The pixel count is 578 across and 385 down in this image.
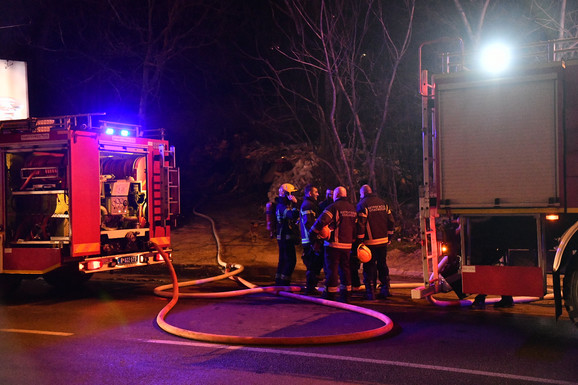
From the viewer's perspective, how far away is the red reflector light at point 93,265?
28.3 feet

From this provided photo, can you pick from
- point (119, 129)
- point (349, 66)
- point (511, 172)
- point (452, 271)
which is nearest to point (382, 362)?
point (452, 271)

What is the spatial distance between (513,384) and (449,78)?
138 inches

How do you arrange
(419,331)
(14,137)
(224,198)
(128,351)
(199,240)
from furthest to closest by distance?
(224,198)
(199,240)
(14,137)
(419,331)
(128,351)

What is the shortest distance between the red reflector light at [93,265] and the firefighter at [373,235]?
3.93 meters

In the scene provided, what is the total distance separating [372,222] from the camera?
8.58 metres

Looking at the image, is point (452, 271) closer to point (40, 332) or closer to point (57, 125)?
point (40, 332)

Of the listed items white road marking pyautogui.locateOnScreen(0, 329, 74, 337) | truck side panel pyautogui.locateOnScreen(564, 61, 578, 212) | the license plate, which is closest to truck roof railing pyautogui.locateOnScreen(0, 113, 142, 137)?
the license plate

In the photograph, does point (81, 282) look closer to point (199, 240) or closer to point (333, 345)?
point (199, 240)

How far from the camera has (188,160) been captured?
2405 centimetres

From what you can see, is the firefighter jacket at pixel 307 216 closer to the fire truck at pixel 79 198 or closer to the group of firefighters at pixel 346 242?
the group of firefighters at pixel 346 242

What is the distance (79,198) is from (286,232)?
3253 millimetres

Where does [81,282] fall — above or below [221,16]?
below

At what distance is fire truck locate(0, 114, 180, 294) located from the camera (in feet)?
28.2

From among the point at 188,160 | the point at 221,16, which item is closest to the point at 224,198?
the point at 188,160
